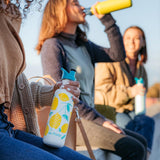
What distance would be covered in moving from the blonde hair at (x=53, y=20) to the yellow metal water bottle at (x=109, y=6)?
0.17 meters

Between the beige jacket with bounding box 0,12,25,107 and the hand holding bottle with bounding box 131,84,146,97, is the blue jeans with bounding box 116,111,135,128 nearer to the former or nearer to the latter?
the hand holding bottle with bounding box 131,84,146,97

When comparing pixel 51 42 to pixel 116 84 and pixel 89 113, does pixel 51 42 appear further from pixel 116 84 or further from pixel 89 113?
pixel 116 84

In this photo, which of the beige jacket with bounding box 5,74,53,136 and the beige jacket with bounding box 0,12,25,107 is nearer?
the beige jacket with bounding box 0,12,25,107

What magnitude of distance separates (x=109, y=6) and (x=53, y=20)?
1.22 feet

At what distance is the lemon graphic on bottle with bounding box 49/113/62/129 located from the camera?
90 centimetres

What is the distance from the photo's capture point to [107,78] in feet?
8.40

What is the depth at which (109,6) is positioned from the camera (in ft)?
5.45

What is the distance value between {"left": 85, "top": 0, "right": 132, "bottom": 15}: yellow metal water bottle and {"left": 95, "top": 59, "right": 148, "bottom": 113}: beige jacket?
83cm

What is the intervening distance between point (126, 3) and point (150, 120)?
→ 120cm

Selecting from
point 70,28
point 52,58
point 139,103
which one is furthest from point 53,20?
point 139,103

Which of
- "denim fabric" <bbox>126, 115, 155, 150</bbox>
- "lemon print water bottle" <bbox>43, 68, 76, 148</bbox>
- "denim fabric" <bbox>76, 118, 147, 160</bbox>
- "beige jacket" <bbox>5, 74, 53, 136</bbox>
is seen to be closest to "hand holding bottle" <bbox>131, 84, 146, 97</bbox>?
"denim fabric" <bbox>126, 115, 155, 150</bbox>

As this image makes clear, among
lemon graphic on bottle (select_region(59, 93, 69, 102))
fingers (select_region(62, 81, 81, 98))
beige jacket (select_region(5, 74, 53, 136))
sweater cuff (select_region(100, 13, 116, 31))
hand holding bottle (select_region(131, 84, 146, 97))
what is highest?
sweater cuff (select_region(100, 13, 116, 31))

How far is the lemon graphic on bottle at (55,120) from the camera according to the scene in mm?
904

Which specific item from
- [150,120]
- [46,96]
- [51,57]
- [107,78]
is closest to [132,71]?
[107,78]
